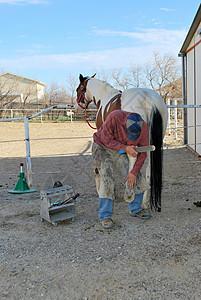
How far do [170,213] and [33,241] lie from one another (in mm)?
1765

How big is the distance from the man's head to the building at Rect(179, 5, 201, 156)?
448 cm

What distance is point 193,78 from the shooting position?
28.6 ft

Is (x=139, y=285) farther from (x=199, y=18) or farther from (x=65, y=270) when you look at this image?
(x=199, y=18)

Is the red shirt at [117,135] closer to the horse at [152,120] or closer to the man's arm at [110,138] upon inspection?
the man's arm at [110,138]

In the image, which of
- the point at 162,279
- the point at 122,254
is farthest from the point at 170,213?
the point at 162,279

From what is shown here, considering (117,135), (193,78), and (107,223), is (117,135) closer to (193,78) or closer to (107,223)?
(107,223)

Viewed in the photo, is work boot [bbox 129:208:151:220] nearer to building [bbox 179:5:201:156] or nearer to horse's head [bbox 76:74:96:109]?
horse's head [bbox 76:74:96:109]

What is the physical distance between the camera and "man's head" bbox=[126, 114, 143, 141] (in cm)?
297

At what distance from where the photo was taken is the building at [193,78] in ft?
25.9

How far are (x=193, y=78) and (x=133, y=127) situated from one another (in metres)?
6.57

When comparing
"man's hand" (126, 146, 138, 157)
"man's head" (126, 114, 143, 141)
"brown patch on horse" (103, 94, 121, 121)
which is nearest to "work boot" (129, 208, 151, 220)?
"man's hand" (126, 146, 138, 157)

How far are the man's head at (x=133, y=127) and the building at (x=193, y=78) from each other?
4481 mm

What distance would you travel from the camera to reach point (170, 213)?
3699 mm

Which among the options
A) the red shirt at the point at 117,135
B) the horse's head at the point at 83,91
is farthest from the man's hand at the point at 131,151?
the horse's head at the point at 83,91
